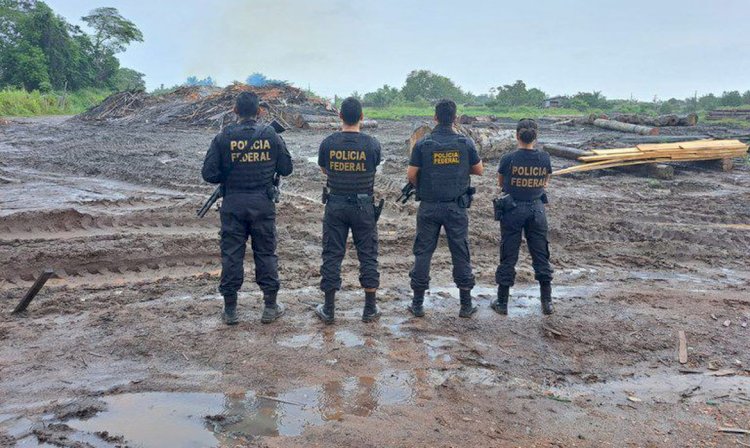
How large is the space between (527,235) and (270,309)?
256 centimetres

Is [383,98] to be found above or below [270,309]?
above

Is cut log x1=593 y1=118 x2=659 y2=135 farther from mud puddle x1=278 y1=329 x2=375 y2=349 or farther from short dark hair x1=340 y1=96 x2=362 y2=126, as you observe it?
mud puddle x1=278 y1=329 x2=375 y2=349

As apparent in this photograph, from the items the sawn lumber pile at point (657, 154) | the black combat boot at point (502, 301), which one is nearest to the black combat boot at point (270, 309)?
the black combat boot at point (502, 301)

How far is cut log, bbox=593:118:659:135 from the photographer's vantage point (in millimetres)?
21075

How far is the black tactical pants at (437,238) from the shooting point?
5211 millimetres

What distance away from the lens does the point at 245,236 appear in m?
5.08

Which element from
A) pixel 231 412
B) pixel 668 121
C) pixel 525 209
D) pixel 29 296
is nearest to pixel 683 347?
pixel 525 209

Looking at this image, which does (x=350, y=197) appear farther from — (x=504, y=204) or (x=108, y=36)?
(x=108, y=36)

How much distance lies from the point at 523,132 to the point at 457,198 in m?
0.92

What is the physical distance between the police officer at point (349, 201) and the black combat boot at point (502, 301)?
1229 mm

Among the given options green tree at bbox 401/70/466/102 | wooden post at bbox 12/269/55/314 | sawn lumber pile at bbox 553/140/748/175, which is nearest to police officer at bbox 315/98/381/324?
wooden post at bbox 12/269/55/314

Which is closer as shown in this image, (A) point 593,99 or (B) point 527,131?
(B) point 527,131

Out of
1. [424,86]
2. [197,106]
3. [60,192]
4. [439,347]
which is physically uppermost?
[424,86]

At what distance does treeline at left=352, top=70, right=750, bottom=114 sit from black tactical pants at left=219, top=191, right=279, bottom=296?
132 feet
